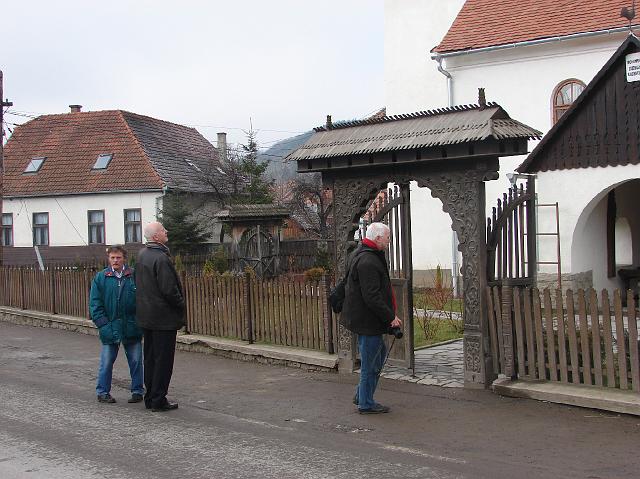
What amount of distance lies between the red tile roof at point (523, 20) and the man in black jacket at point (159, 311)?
1514cm

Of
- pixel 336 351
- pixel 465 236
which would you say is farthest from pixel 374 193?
pixel 336 351

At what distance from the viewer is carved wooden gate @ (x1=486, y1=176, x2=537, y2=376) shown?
838 centimetres

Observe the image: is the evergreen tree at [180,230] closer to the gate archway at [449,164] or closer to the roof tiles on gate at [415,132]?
the roof tiles on gate at [415,132]

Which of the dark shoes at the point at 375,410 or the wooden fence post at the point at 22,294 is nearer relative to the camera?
the dark shoes at the point at 375,410

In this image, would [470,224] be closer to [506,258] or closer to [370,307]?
[506,258]

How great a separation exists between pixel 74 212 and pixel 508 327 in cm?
3197

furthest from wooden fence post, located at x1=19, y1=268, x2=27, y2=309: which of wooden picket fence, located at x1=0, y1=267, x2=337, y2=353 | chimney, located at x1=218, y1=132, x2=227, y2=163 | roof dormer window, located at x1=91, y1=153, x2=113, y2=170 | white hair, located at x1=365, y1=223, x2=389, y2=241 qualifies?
chimney, located at x1=218, y1=132, x2=227, y2=163

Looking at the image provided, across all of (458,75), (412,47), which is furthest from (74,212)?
(458,75)

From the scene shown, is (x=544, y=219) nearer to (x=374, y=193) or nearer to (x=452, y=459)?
(x=374, y=193)

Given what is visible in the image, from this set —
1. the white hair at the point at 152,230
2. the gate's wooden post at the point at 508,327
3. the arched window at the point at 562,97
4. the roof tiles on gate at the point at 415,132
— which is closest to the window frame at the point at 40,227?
the arched window at the point at 562,97

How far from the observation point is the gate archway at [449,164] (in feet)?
27.7

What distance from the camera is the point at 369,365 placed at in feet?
25.1

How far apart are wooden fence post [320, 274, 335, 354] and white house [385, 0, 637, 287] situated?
8070 mm

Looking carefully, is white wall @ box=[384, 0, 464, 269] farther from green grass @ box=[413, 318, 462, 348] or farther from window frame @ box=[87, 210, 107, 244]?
window frame @ box=[87, 210, 107, 244]
